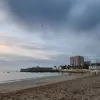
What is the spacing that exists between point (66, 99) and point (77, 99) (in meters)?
0.65

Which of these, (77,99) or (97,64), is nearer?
(77,99)

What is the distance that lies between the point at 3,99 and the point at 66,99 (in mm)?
4086

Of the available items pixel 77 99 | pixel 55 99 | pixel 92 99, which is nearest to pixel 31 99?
pixel 55 99

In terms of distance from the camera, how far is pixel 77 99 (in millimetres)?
13188

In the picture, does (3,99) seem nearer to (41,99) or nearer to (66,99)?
(41,99)

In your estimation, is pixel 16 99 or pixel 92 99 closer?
pixel 92 99

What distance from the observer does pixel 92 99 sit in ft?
42.8

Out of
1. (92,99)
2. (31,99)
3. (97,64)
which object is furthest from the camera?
(97,64)

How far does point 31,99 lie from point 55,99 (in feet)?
4.96

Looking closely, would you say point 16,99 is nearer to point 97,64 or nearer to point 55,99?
point 55,99

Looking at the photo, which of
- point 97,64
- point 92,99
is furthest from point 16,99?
point 97,64

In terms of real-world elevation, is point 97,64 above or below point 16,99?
above

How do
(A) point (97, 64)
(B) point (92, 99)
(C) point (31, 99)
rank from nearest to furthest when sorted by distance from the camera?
1. (B) point (92, 99)
2. (C) point (31, 99)
3. (A) point (97, 64)

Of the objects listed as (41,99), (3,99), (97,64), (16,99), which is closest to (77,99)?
(41,99)
